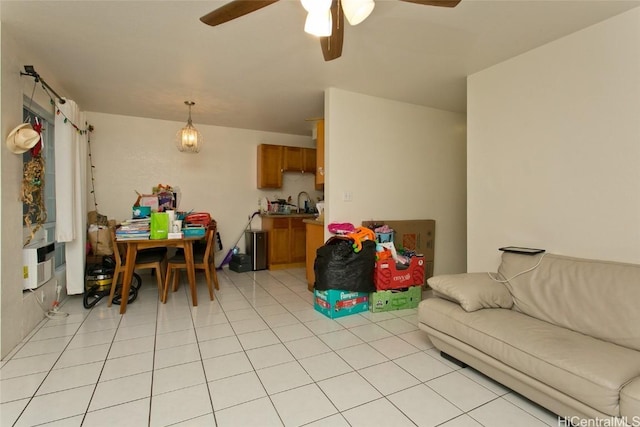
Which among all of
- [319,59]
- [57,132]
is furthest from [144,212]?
[319,59]

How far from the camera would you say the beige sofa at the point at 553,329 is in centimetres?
135

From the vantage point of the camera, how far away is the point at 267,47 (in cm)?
246

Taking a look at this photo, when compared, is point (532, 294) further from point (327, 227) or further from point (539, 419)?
point (327, 227)

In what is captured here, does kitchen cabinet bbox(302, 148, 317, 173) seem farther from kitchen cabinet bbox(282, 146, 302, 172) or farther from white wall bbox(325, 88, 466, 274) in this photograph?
white wall bbox(325, 88, 466, 274)

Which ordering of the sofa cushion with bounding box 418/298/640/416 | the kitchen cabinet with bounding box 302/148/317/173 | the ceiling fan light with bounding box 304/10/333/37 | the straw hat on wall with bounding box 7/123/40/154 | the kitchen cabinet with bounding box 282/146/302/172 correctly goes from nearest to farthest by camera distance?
the sofa cushion with bounding box 418/298/640/416 < the ceiling fan light with bounding box 304/10/333/37 < the straw hat on wall with bounding box 7/123/40/154 < the kitchen cabinet with bounding box 282/146/302/172 < the kitchen cabinet with bounding box 302/148/317/173

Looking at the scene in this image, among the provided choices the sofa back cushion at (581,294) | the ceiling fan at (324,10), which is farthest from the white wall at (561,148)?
the ceiling fan at (324,10)

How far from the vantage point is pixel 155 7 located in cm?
196

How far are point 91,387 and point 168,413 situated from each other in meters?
0.62

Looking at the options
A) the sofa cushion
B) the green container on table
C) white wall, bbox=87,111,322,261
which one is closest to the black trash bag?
the sofa cushion

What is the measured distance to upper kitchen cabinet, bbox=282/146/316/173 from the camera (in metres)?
5.33

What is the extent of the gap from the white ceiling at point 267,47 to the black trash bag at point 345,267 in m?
1.76

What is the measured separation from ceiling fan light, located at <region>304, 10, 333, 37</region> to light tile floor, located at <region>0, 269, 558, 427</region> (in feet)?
6.59

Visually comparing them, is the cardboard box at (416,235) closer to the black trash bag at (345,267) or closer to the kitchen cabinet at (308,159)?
the black trash bag at (345,267)

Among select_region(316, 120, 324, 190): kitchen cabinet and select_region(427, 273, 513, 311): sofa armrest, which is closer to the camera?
select_region(427, 273, 513, 311): sofa armrest
